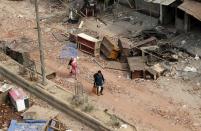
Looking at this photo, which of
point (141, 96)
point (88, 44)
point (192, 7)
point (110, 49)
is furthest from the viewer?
point (88, 44)

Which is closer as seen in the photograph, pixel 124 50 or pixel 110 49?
pixel 124 50

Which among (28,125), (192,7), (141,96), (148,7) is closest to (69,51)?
(148,7)

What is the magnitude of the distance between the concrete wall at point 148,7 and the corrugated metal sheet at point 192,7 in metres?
3.02

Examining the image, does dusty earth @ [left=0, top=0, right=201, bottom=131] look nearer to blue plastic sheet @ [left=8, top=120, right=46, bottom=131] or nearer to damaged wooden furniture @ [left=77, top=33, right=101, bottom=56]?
damaged wooden furniture @ [left=77, top=33, right=101, bottom=56]

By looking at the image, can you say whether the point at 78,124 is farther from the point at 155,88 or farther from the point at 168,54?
the point at 168,54

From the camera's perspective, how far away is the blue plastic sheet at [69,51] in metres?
25.9

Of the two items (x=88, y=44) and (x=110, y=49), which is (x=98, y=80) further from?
(x=88, y=44)

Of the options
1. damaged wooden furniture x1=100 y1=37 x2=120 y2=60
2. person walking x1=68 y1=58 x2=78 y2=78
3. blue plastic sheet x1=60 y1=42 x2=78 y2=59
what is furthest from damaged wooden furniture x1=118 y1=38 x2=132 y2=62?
person walking x1=68 y1=58 x2=78 y2=78

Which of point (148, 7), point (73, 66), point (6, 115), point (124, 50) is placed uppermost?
point (148, 7)

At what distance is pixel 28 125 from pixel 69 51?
7850 millimetres

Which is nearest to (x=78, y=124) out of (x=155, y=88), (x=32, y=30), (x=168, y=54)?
(x=155, y=88)

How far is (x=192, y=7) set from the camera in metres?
25.2

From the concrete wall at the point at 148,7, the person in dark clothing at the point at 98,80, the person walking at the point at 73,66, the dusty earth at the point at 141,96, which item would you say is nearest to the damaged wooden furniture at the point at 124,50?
the dusty earth at the point at 141,96

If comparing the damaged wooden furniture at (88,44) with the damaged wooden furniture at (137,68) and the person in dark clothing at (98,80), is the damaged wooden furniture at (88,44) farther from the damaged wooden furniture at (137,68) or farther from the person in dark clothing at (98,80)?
the person in dark clothing at (98,80)
